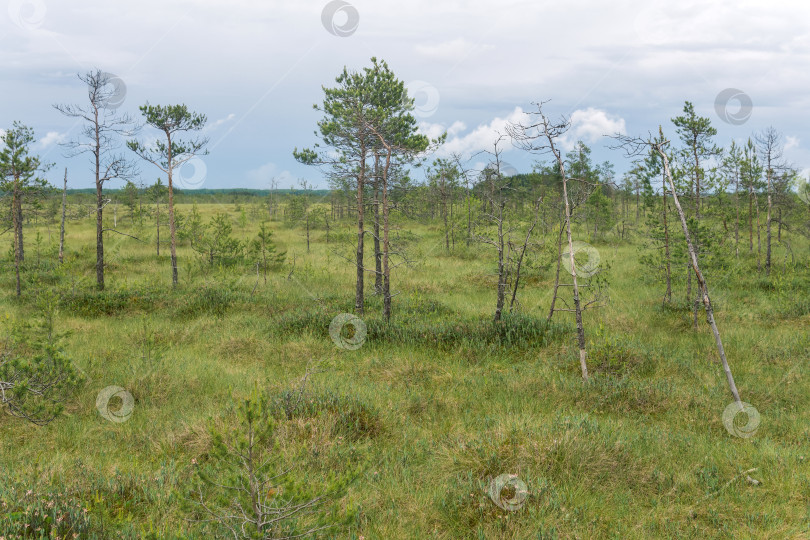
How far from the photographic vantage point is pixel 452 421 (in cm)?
721

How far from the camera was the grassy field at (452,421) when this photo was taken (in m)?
4.73

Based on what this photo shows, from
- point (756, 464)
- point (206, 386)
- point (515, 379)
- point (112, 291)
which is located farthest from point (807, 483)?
point (112, 291)

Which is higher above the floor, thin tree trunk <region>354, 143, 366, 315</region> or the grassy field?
thin tree trunk <region>354, 143, 366, 315</region>

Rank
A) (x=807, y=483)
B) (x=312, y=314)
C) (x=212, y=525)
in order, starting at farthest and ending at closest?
(x=312, y=314) → (x=807, y=483) → (x=212, y=525)

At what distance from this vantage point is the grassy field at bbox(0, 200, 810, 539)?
4.73 metres

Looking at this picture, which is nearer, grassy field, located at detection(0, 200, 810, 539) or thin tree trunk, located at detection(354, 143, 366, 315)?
grassy field, located at detection(0, 200, 810, 539)

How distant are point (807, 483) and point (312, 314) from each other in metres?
11.3

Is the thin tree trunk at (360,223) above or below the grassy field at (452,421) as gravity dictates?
above

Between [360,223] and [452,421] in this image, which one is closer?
[452,421]

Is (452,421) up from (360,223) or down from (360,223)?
down

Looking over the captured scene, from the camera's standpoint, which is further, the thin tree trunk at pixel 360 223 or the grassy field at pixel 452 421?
the thin tree trunk at pixel 360 223

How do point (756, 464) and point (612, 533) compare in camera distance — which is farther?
point (756, 464)

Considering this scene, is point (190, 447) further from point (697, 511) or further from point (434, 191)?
point (434, 191)

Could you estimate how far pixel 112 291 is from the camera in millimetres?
16969
